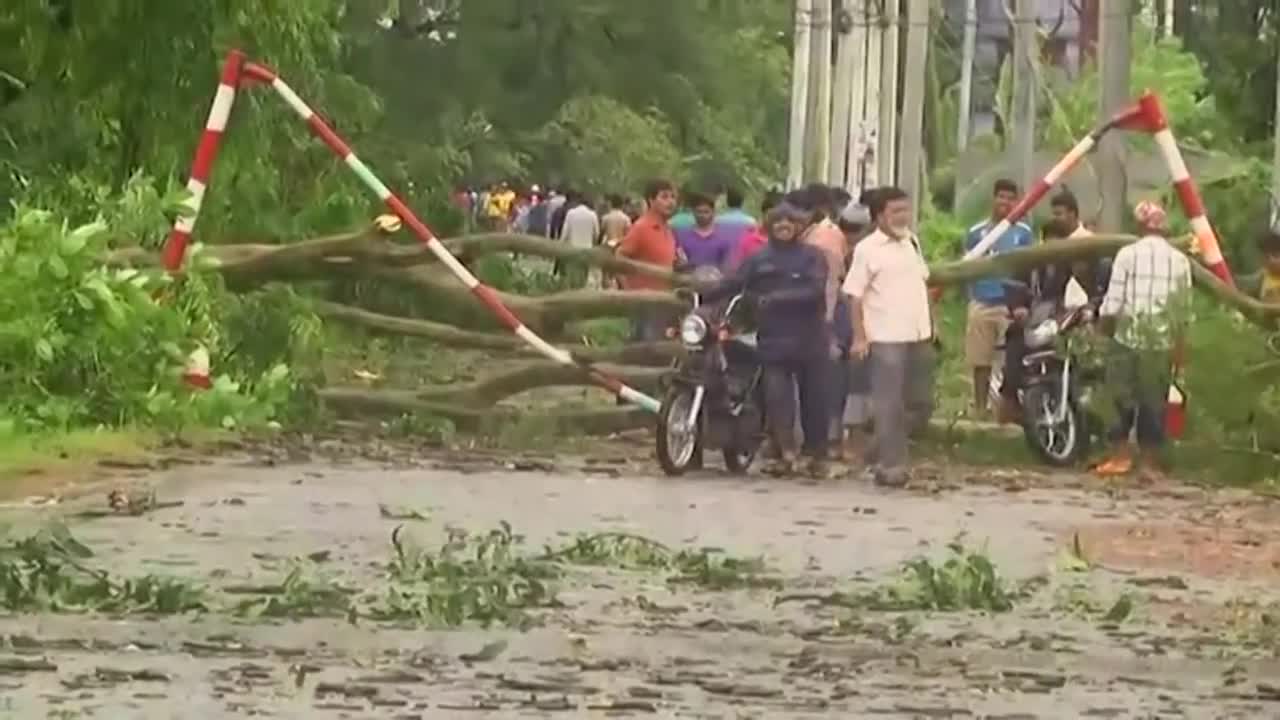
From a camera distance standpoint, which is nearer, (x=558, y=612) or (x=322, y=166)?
(x=558, y=612)

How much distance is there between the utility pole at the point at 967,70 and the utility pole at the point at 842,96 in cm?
2300

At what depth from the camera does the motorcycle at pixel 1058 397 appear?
21125mm

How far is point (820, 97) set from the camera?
3419 centimetres

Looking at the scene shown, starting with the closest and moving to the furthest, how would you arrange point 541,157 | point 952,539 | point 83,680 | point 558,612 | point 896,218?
point 83,680 → point 558,612 → point 952,539 → point 896,218 → point 541,157

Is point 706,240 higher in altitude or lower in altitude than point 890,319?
higher

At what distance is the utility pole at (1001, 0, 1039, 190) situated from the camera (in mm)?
38719

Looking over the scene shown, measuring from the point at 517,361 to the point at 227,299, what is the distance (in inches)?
76.7

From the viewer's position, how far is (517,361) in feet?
72.7

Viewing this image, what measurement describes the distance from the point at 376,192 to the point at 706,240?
3.41 meters

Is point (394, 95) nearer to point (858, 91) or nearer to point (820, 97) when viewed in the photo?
point (820, 97)

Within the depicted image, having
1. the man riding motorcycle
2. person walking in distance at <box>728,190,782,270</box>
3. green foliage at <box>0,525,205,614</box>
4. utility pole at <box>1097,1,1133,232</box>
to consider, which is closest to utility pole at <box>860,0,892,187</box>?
utility pole at <box>1097,1,1133,232</box>

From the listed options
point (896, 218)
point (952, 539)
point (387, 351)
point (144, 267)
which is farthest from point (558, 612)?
point (387, 351)

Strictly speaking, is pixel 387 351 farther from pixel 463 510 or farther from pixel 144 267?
pixel 463 510

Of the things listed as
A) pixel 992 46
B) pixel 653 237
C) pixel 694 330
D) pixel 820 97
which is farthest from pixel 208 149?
pixel 992 46
